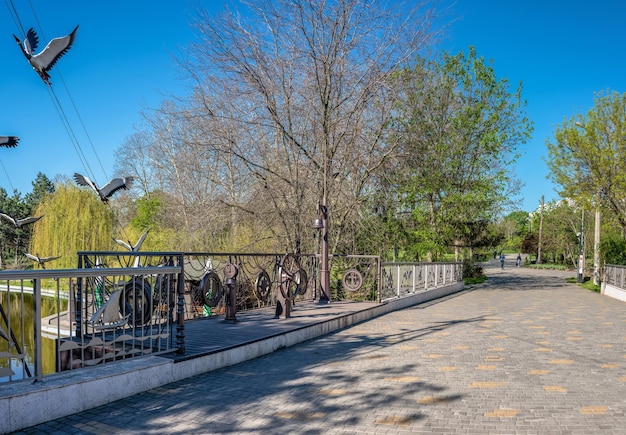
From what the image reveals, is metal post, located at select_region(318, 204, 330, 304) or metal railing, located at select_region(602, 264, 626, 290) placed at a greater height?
metal post, located at select_region(318, 204, 330, 304)

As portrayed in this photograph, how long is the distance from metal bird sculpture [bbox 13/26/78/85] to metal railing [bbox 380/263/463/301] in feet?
30.3

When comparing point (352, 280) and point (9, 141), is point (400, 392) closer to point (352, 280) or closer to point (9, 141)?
point (9, 141)

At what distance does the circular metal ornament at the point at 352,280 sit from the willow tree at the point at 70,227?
2336cm

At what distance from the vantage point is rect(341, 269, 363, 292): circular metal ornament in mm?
14000

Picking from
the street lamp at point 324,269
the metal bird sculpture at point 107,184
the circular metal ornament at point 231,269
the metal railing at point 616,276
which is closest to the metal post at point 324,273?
the street lamp at point 324,269

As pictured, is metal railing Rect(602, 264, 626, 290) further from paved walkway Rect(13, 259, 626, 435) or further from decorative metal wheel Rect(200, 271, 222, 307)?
decorative metal wheel Rect(200, 271, 222, 307)

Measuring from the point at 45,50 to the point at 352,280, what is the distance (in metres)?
9.59

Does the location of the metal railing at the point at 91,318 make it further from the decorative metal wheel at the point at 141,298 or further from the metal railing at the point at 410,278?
the metal railing at the point at 410,278

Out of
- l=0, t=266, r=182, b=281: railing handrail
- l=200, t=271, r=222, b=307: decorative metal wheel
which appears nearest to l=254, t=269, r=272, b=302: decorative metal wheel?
l=200, t=271, r=222, b=307: decorative metal wheel

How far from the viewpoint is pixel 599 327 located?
11.2 m

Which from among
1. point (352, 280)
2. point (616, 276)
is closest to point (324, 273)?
point (352, 280)

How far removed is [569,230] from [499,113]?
35.2 meters

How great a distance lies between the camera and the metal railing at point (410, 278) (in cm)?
1494

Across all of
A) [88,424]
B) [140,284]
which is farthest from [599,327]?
[88,424]
